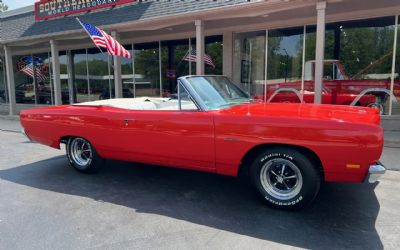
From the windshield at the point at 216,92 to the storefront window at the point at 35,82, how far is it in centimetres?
1497

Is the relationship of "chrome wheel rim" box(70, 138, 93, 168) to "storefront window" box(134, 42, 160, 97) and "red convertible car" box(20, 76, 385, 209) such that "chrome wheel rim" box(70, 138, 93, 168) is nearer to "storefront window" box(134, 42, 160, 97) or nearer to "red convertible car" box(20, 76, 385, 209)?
"red convertible car" box(20, 76, 385, 209)

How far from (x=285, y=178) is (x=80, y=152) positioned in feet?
11.0

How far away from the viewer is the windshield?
4242mm

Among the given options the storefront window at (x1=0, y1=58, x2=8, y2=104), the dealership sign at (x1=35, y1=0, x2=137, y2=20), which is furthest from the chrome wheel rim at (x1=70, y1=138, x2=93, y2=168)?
the storefront window at (x1=0, y1=58, x2=8, y2=104)

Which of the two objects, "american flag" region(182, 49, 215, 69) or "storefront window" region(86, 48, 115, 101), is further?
"storefront window" region(86, 48, 115, 101)

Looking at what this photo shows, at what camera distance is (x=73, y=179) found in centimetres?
507

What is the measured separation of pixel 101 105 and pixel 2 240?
95.1 inches

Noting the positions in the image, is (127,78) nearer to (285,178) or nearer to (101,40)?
(101,40)

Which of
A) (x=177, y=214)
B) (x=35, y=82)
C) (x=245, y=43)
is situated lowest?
(x=177, y=214)

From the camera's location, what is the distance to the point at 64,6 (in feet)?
42.5

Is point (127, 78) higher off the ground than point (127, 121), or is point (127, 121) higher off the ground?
point (127, 78)

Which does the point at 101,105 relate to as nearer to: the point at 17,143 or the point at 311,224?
the point at 311,224

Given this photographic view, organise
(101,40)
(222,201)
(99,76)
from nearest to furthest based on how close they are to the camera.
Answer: (222,201) < (101,40) < (99,76)

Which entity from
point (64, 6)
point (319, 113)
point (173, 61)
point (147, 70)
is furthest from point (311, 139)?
point (64, 6)
